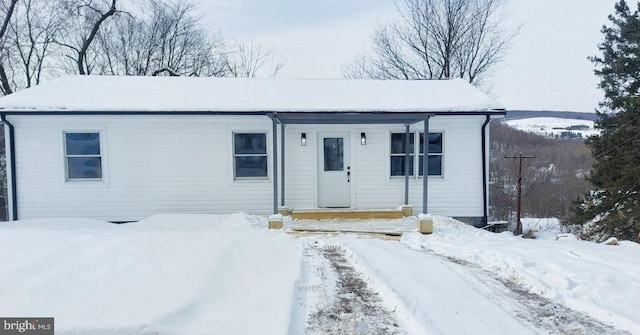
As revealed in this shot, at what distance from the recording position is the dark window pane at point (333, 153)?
898 centimetres

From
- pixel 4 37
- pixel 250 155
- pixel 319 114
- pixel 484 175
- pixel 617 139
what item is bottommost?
pixel 484 175

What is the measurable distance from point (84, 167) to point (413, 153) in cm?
783

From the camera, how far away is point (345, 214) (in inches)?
328

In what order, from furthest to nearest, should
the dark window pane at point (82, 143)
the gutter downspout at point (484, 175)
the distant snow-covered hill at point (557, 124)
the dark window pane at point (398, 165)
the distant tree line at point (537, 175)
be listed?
the distant tree line at point (537, 175), the distant snow-covered hill at point (557, 124), the dark window pane at point (398, 165), the gutter downspout at point (484, 175), the dark window pane at point (82, 143)

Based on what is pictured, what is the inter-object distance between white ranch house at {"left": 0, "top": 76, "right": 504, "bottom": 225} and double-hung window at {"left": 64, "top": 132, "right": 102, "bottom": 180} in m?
0.02

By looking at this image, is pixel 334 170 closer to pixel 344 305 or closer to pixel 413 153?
pixel 413 153

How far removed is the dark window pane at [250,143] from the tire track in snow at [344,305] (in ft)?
14.6

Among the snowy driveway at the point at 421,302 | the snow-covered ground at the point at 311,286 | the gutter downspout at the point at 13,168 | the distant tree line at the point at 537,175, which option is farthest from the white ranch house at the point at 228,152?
the distant tree line at the point at 537,175

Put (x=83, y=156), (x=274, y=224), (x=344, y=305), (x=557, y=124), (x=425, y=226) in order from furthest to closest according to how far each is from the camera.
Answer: (x=557, y=124), (x=83, y=156), (x=274, y=224), (x=425, y=226), (x=344, y=305)

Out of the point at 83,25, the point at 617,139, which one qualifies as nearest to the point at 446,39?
the point at 617,139

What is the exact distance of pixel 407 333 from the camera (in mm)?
2854

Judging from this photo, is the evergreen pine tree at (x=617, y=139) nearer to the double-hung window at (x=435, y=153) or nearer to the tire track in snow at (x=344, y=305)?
the double-hung window at (x=435, y=153)

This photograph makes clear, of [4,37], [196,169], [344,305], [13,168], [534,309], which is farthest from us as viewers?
[4,37]

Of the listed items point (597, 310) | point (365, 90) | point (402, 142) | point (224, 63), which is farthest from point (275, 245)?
point (224, 63)
